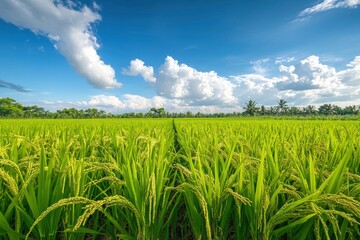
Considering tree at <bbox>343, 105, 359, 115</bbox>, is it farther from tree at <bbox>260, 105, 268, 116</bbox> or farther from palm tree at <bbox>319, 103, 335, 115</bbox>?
tree at <bbox>260, 105, 268, 116</bbox>

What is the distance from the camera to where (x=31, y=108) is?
120 metres

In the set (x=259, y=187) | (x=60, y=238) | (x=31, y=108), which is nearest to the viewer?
(x=259, y=187)

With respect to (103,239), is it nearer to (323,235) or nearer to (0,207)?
(0,207)

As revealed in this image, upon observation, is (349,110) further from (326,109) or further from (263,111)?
(263,111)

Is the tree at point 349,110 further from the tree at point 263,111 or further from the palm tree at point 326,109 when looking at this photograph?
the tree at point 263,111

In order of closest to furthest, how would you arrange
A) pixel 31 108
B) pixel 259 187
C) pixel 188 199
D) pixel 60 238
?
pixel 259 187 → pixel 188 199 → pixel 60 238 → pixel 31 108

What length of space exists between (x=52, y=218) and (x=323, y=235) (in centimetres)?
141

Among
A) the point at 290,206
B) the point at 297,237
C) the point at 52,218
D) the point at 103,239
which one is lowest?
the point at 103,239

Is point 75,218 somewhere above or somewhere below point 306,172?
below

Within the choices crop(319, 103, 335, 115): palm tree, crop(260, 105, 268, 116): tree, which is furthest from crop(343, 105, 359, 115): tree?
crop(260, 105, 268, 116): tree

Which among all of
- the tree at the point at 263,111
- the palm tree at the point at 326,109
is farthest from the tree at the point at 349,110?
the tree at the point at 263,111

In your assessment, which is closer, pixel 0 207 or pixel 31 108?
pixel 0 207

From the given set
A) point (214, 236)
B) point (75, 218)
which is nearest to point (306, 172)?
point (214, 236)

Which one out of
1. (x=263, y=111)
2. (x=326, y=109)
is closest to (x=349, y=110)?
(x=326, y=109)
